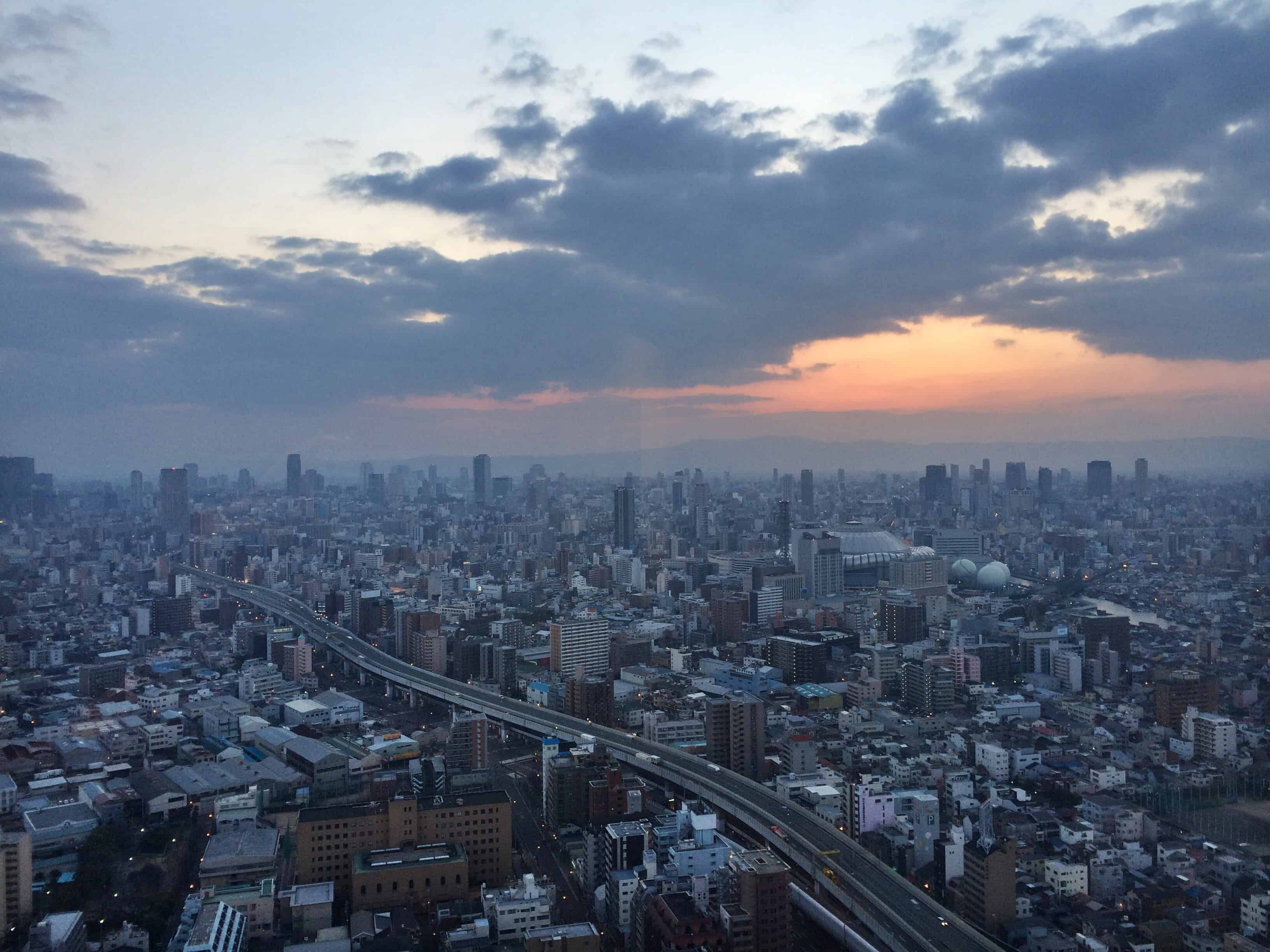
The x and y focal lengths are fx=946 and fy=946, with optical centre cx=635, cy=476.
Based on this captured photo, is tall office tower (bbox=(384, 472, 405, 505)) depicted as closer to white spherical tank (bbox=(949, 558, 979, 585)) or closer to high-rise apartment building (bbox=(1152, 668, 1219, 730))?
white spherical tank (bbox=(949, 558, 979, 585))

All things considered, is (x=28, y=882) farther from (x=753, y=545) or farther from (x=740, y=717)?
(x=753, y=545)

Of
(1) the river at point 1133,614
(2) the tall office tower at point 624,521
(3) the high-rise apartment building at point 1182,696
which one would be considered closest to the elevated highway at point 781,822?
(3) the high-rise apartment building at point 1182,696

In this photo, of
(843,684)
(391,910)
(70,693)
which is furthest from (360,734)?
(843,684)

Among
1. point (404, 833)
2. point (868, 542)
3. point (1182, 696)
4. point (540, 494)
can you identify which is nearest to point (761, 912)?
point (404, 833)

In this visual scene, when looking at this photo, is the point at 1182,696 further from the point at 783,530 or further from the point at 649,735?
the point at 783,530

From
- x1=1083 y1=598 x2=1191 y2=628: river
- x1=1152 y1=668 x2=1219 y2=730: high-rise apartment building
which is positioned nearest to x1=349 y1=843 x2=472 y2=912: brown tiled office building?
x1=1152 y1=668 x2=1219 y2=730: high-rise apartment building
